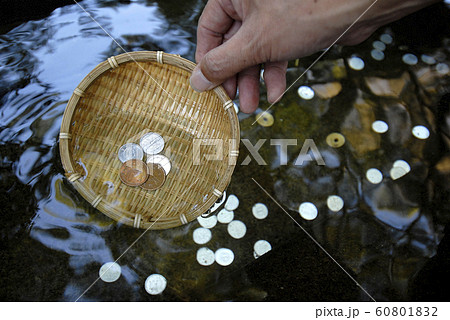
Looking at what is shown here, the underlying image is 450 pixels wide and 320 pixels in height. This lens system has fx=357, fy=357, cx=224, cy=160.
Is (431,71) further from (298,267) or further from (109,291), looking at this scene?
(109,291)

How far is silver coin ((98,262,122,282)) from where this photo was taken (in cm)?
209

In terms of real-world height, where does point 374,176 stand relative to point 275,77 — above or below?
below

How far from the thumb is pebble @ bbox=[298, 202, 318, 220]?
1.05 meters

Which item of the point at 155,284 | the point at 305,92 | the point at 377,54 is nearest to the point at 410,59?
Result: the point at 377,54

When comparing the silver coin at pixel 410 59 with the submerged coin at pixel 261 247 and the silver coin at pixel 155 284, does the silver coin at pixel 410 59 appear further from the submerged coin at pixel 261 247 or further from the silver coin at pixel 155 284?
the silver coin at pixel 155 284

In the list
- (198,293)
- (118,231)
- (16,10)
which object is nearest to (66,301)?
(118,231)

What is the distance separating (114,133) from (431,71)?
103 inches

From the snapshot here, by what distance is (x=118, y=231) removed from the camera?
2.24m

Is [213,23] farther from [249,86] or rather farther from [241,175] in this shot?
[241,175]

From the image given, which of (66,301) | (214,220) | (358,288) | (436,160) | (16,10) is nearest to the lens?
(66,301)

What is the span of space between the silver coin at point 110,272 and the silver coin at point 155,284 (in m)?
0.18

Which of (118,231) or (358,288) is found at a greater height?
→ (118,231)

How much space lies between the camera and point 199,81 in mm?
1941
